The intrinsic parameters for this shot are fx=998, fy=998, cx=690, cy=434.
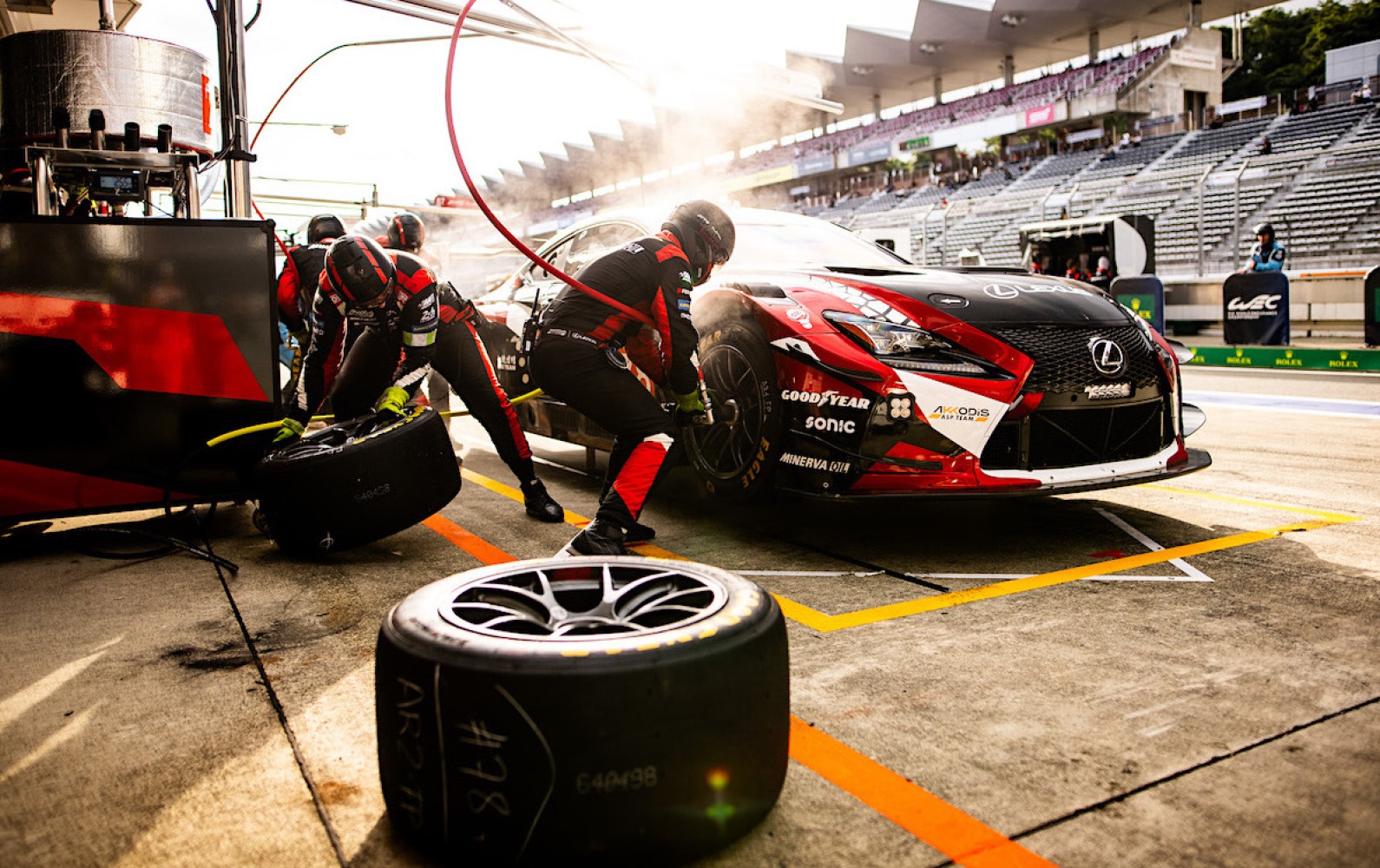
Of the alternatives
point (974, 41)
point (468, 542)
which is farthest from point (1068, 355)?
point (974, 41)

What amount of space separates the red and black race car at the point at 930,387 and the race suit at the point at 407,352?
1.32 metres

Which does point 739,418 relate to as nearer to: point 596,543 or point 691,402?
point 691,402

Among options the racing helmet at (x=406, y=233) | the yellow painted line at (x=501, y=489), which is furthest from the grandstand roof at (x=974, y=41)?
the yellow painted line at (x=501, y=489)

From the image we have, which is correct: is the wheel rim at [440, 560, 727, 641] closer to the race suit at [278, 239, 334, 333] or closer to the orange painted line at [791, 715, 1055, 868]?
the orange painted line at [791, 715, 1055, 868]

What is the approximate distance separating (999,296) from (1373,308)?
1132 centimetres

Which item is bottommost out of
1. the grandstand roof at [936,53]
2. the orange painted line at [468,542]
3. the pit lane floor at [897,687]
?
the pit lane floor at [897,687]

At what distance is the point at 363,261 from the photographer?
15.2 ft

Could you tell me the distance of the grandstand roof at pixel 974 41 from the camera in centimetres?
4538

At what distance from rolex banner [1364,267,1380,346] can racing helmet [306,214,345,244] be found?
12.2 metres

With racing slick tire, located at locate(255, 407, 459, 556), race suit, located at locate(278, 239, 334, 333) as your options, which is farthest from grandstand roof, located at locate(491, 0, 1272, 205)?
racing slick tire, located at locate(255, 407, 459, 556)

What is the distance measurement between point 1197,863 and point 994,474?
1983 millimetres

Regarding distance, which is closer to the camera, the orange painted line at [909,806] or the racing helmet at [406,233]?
the orange painted line at [909,806]

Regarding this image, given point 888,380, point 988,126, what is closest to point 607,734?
point 888,380

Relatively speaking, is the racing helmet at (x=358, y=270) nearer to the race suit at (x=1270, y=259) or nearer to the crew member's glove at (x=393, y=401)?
the crew member's glove at (x=393, y=401)
